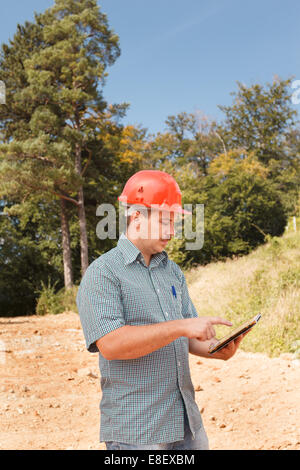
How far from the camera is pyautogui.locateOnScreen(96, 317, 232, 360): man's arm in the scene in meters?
1.52

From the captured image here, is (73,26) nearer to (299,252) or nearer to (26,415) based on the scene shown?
(299,252)

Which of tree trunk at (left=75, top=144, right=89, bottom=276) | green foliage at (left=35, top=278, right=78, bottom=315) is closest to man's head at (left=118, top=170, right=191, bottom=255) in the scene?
green foliage at (left=35, top=278, right=78, bottom=315)

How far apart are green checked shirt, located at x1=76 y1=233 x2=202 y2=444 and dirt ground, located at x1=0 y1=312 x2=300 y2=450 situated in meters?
3.03

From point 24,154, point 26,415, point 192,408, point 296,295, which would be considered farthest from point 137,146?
point 192,408

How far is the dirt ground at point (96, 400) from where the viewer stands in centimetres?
459

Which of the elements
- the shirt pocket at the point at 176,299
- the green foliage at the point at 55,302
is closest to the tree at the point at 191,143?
the green foliage at the point at 55,302

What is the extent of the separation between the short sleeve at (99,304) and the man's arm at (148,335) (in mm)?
37

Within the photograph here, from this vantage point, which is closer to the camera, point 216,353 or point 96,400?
point 216,353

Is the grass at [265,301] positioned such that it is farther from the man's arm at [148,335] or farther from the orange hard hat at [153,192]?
the man's arm at [148,335]

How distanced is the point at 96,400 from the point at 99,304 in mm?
4693

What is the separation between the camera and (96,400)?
5.91 m

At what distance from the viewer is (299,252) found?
1209cm

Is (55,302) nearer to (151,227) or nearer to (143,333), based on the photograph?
(151,227)

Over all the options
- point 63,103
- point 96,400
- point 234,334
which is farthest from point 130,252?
point 63,103
